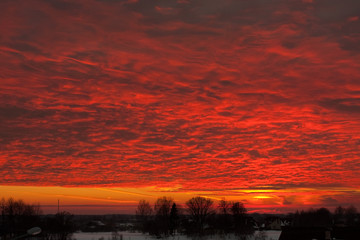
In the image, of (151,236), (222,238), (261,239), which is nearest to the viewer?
(261,239)

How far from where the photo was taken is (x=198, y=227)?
508ft

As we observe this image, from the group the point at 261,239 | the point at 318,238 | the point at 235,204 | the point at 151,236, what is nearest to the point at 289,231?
the point at 318,238

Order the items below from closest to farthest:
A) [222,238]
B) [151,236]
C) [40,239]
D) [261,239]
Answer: [40,239] → [261,239] → [222,238] → [151,236]

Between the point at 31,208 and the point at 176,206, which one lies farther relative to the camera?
the point at 176,206

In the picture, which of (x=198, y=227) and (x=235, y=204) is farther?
(x=235, y=204)

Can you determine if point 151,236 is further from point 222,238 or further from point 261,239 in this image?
point 261,239

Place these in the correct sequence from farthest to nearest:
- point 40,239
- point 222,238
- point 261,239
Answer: point 222,238, point 261,239, point 40,239

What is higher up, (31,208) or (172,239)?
(31,208)

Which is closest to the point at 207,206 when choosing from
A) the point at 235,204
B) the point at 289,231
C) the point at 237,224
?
the point at 235,204

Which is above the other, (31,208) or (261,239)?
(31,208)

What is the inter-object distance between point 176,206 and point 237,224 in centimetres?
3168

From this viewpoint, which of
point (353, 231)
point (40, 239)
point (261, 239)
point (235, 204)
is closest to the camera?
point (353, 231)

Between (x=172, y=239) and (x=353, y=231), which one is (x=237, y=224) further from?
(x=353, y=231)

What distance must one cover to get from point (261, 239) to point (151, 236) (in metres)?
40.9
